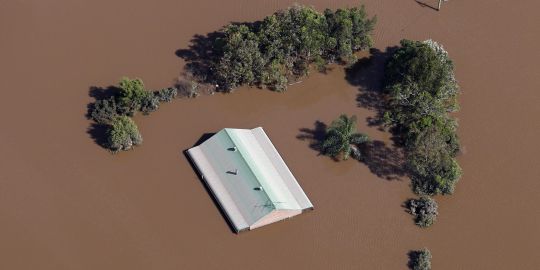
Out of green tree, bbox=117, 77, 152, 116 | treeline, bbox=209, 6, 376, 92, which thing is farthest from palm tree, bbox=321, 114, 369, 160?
green tree, bbox=117, 77, 152, 116

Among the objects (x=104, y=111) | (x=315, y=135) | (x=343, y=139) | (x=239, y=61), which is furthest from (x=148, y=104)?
(x=343, y=139)

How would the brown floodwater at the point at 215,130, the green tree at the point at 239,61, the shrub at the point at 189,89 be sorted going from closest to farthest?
the brown floodwater at the point at 215,130 < the green tree at the point at 239,61 < the shrub at the point at 189,89

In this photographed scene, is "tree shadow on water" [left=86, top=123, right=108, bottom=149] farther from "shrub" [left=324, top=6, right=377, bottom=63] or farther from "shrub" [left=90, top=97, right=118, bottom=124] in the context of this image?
"shrub" [left=324, top=6, right=377, bottom=63]

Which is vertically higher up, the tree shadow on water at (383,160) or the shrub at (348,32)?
the shrub at (348,32)

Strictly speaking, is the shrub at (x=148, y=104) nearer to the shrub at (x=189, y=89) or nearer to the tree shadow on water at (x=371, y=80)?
the shrub at (x=189, y=89)

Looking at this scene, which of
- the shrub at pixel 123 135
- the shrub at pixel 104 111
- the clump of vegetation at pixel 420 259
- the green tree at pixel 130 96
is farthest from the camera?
the green tree at pixel 130 96

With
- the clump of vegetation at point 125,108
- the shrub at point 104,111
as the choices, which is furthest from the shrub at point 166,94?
the shrub at point 104,111

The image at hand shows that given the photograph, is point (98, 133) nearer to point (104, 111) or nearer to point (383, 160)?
point (104, 111)

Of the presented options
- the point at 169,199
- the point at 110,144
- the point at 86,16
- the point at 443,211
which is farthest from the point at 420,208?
the point at 86,16
